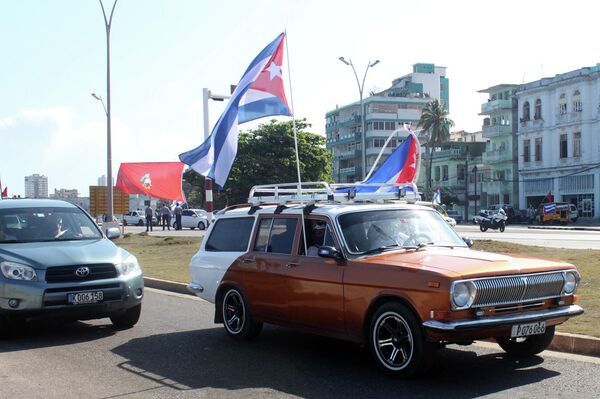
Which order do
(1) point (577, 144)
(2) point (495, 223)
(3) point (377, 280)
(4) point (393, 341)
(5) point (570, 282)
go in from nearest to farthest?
1. (4) point (393, 341)
2. (3) point (377, 280)
3. (5) point (570, 282)
4. (2) point (495, 223)
5. (1) point (577, 144)

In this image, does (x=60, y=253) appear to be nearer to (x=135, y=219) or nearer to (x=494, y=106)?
(x=135, y=219)

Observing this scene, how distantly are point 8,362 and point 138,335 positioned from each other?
1903 mm

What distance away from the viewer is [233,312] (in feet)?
29.2

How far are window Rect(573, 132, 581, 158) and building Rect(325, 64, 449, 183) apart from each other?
28857 mm

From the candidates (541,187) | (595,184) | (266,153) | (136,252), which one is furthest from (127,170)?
(541,187)

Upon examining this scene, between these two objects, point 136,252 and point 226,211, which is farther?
point 136,252

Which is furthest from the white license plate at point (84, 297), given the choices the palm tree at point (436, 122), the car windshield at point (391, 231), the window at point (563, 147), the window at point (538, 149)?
the palm tree at point (436, 122)

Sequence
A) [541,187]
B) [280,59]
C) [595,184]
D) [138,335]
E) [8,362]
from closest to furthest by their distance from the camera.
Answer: [8,362] < [138,335] < [280,59] < [595,184] < [541,187]

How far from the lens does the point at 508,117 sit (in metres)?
78.3

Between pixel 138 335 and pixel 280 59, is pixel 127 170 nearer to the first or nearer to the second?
pixel 280 59

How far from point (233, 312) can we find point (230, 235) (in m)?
0.99

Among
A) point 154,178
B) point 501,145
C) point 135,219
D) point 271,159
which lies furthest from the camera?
point 501,145

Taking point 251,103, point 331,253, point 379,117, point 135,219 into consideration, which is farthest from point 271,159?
point 331,253

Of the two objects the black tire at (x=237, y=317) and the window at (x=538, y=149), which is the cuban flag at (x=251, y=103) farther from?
the window at (x=538, y=149)
